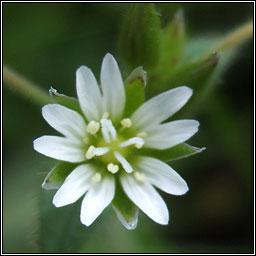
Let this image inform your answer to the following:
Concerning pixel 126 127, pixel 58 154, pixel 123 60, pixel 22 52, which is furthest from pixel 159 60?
pixel 22 52

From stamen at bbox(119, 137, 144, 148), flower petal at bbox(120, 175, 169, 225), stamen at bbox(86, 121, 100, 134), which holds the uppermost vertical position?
stamen at bbox(86, 121, 100, 134)

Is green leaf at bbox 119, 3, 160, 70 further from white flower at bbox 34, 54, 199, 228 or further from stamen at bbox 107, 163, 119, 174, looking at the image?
stamen at bbox 107, 163, 119, 174

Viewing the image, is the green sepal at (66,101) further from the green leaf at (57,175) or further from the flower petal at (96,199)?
the flower petal at (96,199)

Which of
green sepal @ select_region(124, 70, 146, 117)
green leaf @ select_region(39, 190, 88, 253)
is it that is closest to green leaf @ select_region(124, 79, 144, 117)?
green sepal @ select_region(124, 70, 146, 117)

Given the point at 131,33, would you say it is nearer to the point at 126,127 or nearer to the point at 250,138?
the point at 126,127

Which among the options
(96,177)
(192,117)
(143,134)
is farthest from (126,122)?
(192,117)

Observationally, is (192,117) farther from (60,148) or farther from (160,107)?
(60,148)

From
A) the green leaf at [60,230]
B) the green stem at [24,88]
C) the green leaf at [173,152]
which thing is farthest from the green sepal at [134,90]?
the green stem at [24,88]
